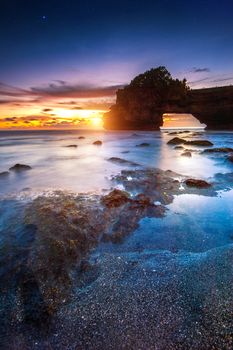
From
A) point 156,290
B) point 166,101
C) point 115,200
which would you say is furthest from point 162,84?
point 156,290

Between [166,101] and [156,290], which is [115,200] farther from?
[166,101]

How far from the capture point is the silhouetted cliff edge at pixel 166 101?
49.5 metres

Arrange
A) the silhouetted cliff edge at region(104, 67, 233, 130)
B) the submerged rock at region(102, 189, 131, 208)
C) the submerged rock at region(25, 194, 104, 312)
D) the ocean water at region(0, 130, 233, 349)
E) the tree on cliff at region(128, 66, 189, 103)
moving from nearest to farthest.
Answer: the ocean water at region(0, 130, 233, 349) → the submerged rock at region(25, 194, 104, 312) → the submerged rock at region(102, 189, 131, 208) → the silhouetted cliff edge at region(104, 67, 233, 130) → the tree on cliff at region(128, 66, 189, 103)

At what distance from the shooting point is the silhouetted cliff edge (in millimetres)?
49531

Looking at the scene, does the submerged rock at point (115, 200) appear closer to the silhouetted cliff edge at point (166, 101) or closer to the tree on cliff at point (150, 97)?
the silhouetted cliff edge at point (166, 101)

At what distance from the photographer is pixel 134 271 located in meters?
3.28

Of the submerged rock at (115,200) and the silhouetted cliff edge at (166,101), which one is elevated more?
the silhouetted cliff edge at (166,101)

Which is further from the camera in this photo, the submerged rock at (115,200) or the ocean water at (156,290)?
the submerged rock at (115,200)

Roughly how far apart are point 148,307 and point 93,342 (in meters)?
0.70

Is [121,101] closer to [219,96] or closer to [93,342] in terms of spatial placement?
[219,96]

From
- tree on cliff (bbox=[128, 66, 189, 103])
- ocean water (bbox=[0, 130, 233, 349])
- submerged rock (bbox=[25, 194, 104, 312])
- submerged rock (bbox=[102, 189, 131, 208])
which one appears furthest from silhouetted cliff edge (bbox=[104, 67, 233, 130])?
submerged rock (bbox=[25, 194, 104, 312])

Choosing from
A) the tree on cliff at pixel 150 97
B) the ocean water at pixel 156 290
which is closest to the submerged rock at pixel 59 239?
the ocean water at pixel 156 290

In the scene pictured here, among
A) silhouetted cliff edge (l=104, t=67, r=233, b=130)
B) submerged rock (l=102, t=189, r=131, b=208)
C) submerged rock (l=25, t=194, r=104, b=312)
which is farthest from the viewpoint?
silhouetted cliff edge (l=104, t=67, r=233, b=130)

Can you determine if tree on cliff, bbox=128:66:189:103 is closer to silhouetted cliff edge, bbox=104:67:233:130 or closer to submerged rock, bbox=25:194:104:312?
silhouetted cliff edge, bbox=104:67:233:130
